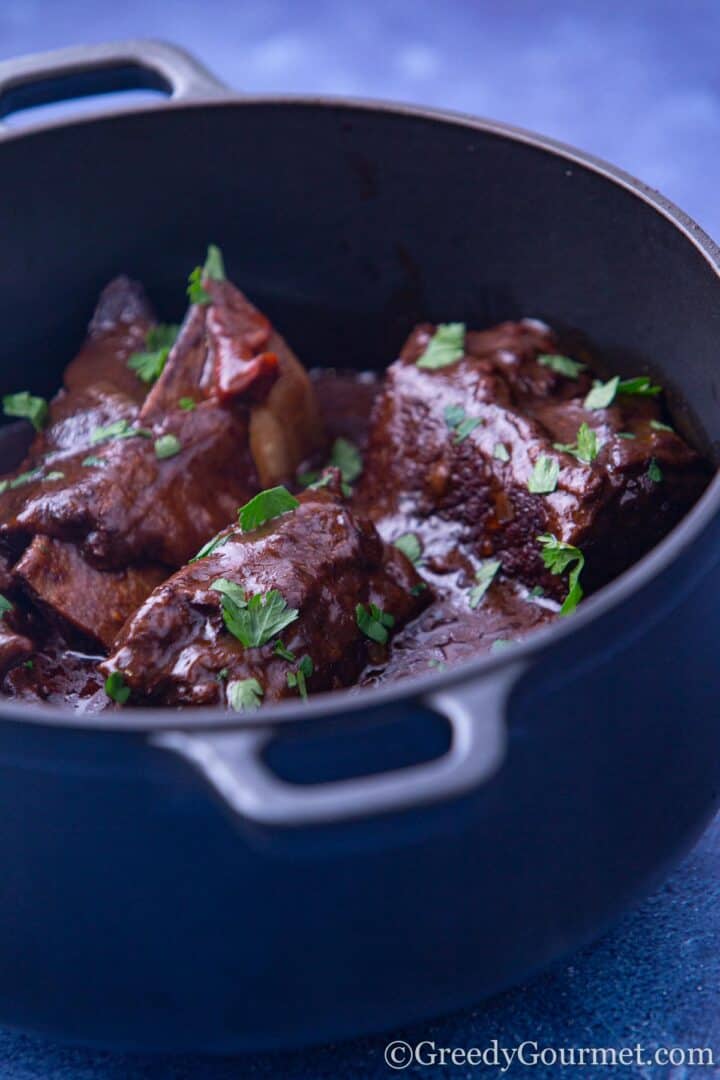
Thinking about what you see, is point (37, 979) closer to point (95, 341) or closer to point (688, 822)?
point (688, 822)

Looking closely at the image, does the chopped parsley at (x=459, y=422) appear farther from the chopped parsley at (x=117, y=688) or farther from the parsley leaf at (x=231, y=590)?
the chopped parsley at (x=117, y=688)

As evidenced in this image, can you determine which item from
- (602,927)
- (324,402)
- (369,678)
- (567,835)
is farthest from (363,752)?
(324,402)

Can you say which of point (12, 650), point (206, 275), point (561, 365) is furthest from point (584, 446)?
point (12, 650)

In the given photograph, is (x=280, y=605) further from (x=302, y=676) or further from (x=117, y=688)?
(x=117, y=688)

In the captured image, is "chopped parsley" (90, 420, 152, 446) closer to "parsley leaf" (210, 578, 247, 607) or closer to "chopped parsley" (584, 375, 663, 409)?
"parsley leaf" (210, 578, 247, 607)

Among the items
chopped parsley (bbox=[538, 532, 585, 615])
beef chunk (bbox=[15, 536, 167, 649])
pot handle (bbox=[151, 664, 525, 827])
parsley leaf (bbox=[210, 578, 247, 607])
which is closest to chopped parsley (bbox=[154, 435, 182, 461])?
beef chunk (bbox=[15, 536, 167, 649])

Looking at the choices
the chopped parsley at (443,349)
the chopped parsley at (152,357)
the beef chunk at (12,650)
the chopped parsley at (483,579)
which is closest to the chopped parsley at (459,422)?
the chopped parsley at (443,349)
